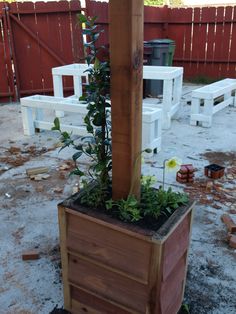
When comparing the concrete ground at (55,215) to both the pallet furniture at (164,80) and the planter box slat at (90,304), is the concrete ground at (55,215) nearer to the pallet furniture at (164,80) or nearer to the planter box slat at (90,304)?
the planter box slat at (90,304)

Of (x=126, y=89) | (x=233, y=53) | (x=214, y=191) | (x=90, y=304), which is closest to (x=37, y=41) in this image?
(x=233, y=53)

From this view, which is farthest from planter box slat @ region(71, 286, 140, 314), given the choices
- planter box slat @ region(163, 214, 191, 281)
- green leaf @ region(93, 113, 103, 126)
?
green leaf @ region(93, 113, 103, 126)

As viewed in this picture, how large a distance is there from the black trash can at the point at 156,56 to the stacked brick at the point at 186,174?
4.50m

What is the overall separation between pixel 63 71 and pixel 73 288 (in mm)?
4723

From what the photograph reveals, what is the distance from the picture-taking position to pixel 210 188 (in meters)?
3.20

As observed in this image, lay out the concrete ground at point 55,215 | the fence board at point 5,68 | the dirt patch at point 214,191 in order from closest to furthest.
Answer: the concrete ground at point 55,215 < the dirt patch at point 214,191 < the fence board at point 5,68

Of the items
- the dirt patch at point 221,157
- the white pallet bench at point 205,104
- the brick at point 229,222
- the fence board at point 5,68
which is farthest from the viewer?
the fence board at point 5,68

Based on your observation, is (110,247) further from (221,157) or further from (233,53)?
(233,53)

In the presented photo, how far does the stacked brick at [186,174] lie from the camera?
130 inches

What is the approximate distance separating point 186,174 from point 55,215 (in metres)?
1.37

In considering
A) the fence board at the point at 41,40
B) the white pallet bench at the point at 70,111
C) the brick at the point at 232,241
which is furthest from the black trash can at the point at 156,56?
the brick at the point at 232,241

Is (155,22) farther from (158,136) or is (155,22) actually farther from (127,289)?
(127,289)

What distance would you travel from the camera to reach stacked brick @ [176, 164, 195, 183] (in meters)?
3.30

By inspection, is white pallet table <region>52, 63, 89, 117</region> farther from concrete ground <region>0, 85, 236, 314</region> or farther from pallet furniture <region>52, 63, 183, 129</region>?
concrete ground <region>0, 85, 236, 314</region>
